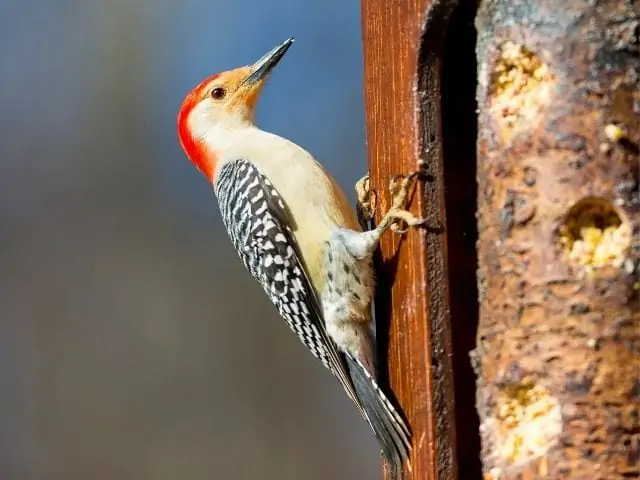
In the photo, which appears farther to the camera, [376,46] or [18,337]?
[18,337]

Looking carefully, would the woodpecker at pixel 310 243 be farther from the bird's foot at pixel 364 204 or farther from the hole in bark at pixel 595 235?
the hole in bark at pixel 595 235

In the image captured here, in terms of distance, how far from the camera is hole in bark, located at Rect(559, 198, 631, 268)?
2.38 m

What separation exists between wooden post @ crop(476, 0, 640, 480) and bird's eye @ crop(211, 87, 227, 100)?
1.93 meters

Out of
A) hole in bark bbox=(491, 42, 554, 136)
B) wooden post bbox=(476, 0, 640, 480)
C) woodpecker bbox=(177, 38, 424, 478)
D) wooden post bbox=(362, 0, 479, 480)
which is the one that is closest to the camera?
wooden post bbox=(476, 0, 640, 480)

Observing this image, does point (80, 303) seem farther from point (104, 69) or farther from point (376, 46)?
point (376, 46)

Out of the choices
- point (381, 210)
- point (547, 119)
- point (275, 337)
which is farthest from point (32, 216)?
point (547, 119)

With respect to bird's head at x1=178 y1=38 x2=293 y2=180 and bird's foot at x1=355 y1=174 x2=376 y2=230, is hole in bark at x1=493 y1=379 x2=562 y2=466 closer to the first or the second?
bird's foot at x1=355 y1=174 x2=376 y2=230

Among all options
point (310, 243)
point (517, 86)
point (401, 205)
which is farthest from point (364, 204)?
point (517, 86)

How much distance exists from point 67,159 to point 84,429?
2.20 m

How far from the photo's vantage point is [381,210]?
3131 mm

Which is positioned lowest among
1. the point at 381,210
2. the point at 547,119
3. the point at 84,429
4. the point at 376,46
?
the point at 84,429

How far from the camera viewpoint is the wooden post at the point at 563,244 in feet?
7.72

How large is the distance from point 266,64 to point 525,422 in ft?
7.33

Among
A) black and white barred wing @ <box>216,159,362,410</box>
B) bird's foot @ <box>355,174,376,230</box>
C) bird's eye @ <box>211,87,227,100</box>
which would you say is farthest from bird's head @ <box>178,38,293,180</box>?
bird's foot @ <box>355,174,376,230</box>
